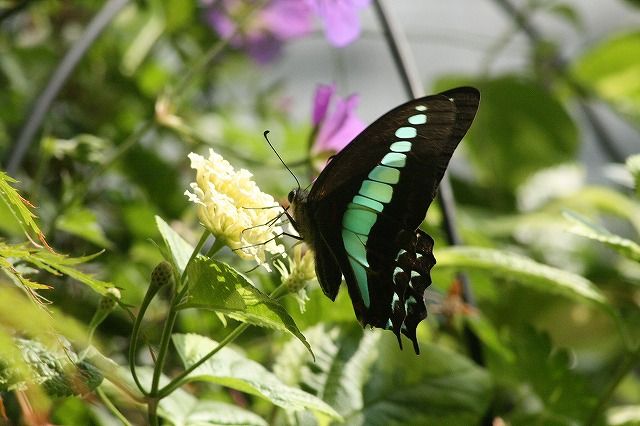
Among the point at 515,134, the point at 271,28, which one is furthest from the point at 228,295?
the point at 515,134

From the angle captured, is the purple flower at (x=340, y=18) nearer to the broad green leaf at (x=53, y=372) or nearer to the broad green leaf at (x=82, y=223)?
the broad green leaf at (x=82, y=223)

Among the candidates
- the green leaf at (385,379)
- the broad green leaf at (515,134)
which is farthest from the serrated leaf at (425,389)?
the broad green leaf at (515,134)

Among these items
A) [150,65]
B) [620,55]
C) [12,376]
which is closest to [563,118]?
[620,55]

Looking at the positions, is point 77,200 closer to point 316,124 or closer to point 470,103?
point 316,124

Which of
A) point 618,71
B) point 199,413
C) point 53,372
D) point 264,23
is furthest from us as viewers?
point 618,71

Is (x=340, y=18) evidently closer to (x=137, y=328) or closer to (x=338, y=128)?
(x=338, y=128)

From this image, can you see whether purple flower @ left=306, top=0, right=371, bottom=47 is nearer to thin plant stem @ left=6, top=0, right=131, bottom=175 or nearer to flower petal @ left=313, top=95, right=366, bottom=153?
flower petal @ left=313, top=95, right=366, bottom=153
